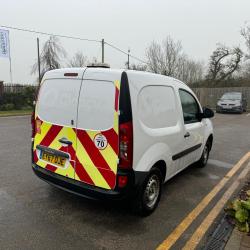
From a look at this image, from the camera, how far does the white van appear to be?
138 inches

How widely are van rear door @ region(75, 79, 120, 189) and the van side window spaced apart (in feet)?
5.89

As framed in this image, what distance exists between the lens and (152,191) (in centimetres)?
417

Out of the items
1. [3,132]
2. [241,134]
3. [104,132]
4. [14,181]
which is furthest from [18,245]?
[241,134]

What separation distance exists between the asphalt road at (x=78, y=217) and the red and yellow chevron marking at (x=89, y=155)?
45 centimetres

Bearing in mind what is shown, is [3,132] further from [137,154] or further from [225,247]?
[225,247]

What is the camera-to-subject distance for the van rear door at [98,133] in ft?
11.5

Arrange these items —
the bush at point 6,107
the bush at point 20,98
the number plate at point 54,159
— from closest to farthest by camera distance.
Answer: the number plate at point 54,159 → the bush at point 6,107 → the bush at point 20,98

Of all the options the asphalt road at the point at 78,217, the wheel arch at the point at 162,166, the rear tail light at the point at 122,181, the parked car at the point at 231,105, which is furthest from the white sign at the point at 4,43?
the rear tail light at the point at 122,181

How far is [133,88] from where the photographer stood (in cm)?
356

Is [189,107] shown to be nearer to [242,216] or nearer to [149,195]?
[149,195]

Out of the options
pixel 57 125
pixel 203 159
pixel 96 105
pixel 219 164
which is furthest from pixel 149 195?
pixel 219 164

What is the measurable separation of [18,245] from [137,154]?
1648mm

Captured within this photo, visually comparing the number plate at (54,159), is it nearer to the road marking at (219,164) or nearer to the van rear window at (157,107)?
the van rear window at (157,107)

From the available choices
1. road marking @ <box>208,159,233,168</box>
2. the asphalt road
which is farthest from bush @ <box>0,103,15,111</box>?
road marking @ <box>208,159,233,168</box>
